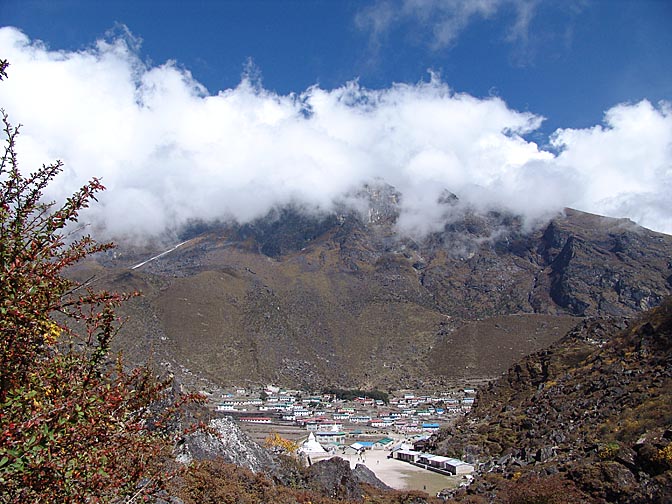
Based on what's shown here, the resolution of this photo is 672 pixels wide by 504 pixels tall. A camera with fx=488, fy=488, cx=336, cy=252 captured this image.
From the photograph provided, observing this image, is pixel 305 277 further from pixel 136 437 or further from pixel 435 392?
pixel 136 437

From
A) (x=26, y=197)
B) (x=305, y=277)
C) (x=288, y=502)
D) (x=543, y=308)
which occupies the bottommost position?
(x=288, y=502)

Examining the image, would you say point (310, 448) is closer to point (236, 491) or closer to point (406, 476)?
point (406, 476)

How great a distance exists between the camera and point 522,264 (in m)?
193

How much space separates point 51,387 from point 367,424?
79.9 m

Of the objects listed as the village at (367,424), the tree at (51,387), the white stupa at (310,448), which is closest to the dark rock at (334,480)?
the village at (367,424)

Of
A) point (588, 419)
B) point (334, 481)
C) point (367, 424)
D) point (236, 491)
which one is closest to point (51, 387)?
point (236, 491)

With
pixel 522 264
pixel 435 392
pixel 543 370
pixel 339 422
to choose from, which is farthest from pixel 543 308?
pixel 543 370

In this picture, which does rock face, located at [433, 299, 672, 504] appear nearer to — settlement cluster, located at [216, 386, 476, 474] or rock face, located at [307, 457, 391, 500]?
rock face, located at [307, 457, 391, 500]

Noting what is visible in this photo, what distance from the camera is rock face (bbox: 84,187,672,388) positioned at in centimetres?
11119

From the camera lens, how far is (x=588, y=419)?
2841cm

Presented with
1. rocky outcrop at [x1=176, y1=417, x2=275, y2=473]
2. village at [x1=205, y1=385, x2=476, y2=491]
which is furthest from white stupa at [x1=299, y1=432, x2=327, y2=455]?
rocky outcrop at [x1=176, y1=417, x2=275, y2=473]

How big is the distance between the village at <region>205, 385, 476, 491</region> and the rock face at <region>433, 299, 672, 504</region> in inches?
135

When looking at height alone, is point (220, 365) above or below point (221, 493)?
above

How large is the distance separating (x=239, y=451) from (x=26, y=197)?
18.0 metres
